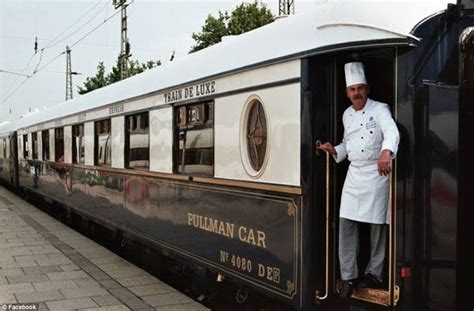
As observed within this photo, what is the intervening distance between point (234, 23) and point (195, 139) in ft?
88.6

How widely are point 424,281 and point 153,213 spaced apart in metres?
4.06

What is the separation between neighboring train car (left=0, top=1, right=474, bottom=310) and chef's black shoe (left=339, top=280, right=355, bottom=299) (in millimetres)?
51

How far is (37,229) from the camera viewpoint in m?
11.8

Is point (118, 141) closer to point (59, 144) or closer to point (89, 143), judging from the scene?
point (89, 143)

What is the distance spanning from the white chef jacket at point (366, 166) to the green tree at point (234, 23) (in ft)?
93.1

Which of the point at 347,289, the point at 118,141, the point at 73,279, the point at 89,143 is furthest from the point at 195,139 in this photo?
the point at 89,143

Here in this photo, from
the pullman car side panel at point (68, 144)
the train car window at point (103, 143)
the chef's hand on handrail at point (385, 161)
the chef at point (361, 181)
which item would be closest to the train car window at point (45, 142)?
the pullman car side panel at point (68, 144)

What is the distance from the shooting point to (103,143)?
9.63m

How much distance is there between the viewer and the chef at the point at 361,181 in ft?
12.9

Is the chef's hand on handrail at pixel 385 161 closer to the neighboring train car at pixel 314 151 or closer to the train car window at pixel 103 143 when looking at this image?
the neighboring train car at pixel 314 151

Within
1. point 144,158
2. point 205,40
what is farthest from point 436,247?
point 205,40

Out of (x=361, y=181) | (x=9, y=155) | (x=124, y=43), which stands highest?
(x=124, y=43)

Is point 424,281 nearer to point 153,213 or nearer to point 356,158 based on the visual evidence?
point 356,158

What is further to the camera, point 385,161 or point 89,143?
point 89,143
